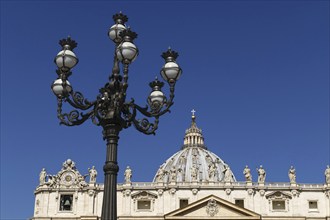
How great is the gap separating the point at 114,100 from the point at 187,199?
148ft

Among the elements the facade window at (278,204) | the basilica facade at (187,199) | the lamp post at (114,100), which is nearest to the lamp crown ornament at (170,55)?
the lamp post at (114,100)

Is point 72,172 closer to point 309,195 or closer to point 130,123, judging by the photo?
point 309,195

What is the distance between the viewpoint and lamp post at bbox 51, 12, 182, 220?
14.3 metres

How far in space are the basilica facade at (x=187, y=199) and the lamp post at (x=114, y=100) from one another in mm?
42352

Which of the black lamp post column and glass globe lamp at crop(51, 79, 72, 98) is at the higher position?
glass globe lamp at crop(51, 79, 72, 98)

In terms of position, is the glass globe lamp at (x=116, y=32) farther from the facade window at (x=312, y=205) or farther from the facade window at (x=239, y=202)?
the facade window at (x=312, y=205)

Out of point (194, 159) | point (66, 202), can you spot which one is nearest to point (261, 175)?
point (66, 202)

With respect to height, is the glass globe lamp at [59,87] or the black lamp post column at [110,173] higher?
the glass globe lamp at [59,87]

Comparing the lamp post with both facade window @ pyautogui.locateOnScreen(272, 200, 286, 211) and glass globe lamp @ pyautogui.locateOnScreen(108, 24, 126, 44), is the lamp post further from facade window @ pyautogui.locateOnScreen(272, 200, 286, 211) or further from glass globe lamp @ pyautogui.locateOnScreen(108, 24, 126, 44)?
facade window @ pyautogui.locateOnScreen(272, 200, 286, 211)

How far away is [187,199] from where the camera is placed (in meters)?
58.7

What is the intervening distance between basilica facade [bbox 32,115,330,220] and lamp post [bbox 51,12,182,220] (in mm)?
42352

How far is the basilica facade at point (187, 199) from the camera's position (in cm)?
5791

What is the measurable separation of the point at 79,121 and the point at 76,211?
44851 mm

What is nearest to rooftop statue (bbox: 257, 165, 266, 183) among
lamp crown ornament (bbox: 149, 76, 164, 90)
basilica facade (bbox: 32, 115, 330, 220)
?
basilica facade (bbox: 32, 115, 330, 220)
